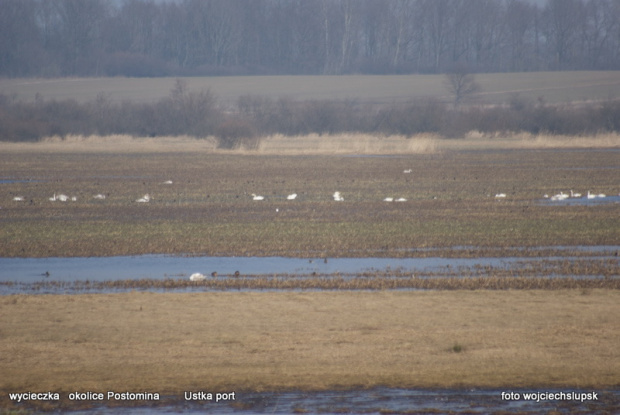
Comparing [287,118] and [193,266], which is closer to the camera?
[193,266]

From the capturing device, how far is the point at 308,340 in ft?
36.6

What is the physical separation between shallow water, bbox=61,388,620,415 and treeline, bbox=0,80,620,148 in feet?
193

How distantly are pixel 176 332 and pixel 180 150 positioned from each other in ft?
154

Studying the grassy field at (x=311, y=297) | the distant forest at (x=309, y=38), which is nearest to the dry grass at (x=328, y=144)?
the grassy field at (x=311, y=297)

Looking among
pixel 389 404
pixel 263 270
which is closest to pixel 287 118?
pixel 263 270

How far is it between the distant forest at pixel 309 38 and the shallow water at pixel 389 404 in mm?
121849

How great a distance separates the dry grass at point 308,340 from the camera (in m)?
9.70

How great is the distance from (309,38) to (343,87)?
25276 mm

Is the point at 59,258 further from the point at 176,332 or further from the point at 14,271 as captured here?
Result: the point at 176,332

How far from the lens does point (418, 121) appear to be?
2906 inches

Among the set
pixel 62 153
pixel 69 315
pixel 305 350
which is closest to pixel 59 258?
pixel 69 315

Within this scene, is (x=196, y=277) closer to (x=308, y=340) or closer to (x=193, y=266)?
(x=193, y=266)

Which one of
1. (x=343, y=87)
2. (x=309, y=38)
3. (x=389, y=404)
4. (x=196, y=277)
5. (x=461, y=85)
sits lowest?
(x=389, y=404)

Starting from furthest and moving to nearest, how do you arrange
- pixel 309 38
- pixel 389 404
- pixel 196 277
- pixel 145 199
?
pixel 309 38 → pixel 145 199 → pixel 196 277 → pixel 389 404
